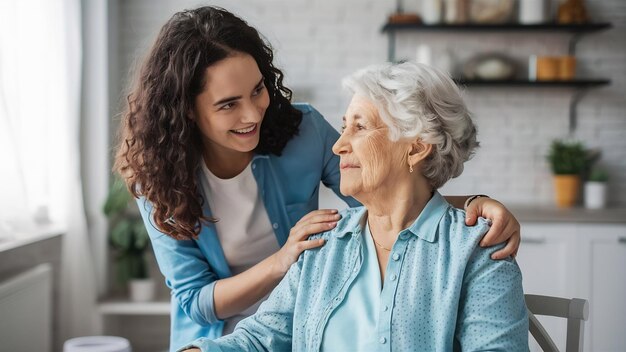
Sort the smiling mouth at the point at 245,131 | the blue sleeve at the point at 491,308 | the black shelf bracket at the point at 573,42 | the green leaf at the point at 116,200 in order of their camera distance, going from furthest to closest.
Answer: the black shelf bracket at the point at 573,42
the green leaf at the point at 116,200
the smiling mouth at the point at 245,131
the blue sleeve at the point at 491,308

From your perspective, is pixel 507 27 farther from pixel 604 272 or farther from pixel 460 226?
pixel 460 226

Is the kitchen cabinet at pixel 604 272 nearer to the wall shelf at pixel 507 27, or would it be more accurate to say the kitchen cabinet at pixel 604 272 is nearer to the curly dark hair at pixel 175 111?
the wall shelf at pixel 507 27

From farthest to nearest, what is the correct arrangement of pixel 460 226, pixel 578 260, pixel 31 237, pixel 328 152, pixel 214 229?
pixel 578 260, pixel 31 237, pixel 328 152, pixel 214 229, pixel 460 226

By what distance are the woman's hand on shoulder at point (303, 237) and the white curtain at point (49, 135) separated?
1713 millimetres

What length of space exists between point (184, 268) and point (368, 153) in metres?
0.64

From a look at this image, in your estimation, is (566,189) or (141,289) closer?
(141,289)

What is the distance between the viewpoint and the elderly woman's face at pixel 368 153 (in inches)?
64.7

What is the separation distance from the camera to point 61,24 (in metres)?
3.67

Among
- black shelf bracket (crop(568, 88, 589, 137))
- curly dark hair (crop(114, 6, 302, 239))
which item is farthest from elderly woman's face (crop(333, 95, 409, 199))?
black shelf bracket (crop(568, 88, 589, 137))

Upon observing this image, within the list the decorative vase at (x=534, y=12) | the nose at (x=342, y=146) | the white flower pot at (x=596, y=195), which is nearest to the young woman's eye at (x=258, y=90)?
the nose at (x=342, y=146)

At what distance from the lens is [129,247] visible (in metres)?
4.10

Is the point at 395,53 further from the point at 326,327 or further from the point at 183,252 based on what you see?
the point at 326,327

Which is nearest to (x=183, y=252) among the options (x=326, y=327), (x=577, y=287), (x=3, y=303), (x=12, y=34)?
(x=326, y=327)

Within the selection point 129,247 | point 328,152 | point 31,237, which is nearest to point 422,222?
point 328,152
